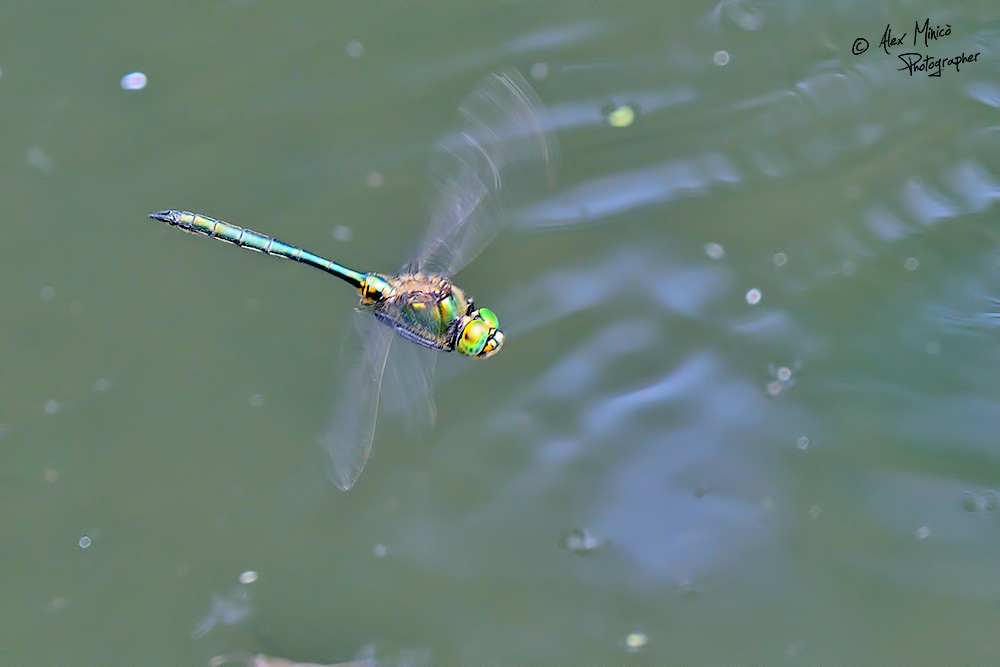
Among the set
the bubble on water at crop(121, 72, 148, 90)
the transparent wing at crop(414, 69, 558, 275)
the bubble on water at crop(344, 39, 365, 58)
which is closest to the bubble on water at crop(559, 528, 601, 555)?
the transparent wing at crop(414, 69, 558, 275)

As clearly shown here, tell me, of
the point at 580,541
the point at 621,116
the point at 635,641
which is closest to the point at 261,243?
the point at 621,116

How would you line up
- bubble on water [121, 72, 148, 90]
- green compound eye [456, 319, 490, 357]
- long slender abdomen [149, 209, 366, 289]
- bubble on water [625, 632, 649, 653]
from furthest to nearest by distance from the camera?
bubble on water [625, 632, 649, 653]
bubble on water [121, 72, 148, 90]
long slender abdomen [149, 209, 366, 289]
green compound eye [456, 319, 490, 357]

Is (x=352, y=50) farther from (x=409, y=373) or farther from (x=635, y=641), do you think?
(x=635, y=641)

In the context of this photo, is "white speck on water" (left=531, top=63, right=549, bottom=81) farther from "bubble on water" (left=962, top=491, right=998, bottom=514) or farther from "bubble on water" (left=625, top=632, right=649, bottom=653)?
"bubble on water" (left=962, top=491, right=998, bottom=514)

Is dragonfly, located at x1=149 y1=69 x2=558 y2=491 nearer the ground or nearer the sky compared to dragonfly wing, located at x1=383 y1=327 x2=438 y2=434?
nearer the sky

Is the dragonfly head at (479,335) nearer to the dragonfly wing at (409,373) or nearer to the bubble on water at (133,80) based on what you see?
the dragonfly wing at (409,373)

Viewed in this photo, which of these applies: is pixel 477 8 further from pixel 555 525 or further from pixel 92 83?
pixel 555 525

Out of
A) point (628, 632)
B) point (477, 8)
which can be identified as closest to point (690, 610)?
point (628, 632)
